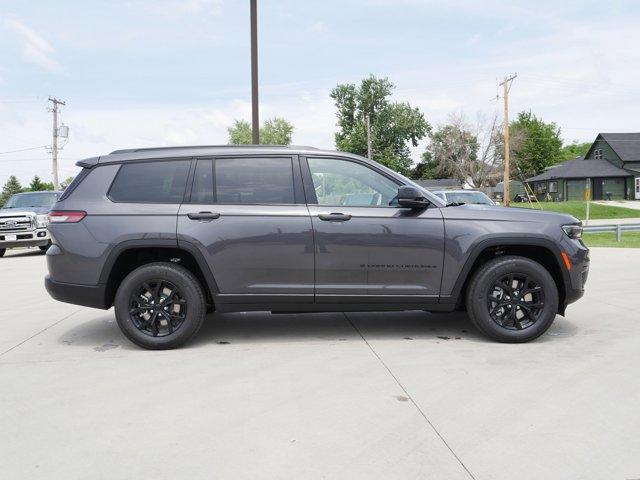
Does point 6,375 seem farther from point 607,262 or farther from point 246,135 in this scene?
point 246,135

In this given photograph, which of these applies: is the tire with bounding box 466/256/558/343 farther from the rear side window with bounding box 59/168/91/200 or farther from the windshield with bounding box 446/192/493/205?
the windshield with bounding box 446/192/493/205

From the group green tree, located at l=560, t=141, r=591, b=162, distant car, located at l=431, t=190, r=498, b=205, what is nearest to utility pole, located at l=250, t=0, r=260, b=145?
distant car, located at l=431, t=190, r=498, b=205

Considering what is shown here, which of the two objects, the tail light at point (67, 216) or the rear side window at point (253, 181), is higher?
the rear side window at point (253, 181)

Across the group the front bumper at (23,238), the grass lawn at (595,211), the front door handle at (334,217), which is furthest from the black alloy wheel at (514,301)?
the grass lawn at (595,211)

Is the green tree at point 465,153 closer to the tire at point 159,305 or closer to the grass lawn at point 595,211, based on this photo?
the grass lawn at point 595,211

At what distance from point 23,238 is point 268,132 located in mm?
73274

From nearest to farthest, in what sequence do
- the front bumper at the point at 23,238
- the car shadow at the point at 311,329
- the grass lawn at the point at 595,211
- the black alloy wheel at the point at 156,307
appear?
the black alloy wheel at the point at 156,307
the car shadow at the point at 311,329
the front bumper at the point at 23,238
the grass lawn at the point at 595,211

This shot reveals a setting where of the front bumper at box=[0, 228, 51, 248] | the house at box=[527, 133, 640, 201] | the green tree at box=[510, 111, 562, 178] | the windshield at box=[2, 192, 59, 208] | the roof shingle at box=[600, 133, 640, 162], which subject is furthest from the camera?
the green tree at box=[510, 111, 562, 178]

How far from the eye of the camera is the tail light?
498cm

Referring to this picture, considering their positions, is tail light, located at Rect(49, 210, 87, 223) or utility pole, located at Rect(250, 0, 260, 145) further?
utility pole, located at Rect(250, 0, 260, 145)

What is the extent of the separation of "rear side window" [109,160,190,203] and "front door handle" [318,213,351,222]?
1.31 metres

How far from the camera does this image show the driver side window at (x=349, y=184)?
16.7ft

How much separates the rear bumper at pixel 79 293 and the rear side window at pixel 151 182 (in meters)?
0.84

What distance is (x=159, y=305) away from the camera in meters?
4.96
